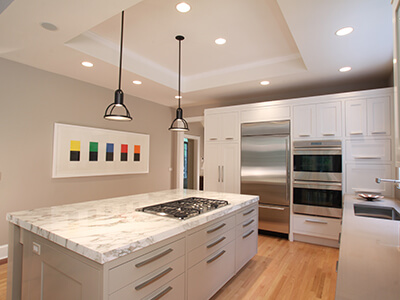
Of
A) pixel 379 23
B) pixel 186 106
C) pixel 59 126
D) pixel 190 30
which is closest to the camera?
pixel 379 23

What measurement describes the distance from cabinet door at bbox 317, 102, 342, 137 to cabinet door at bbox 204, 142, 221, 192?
179 cm

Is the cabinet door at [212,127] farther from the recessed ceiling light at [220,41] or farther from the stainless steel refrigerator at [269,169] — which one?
the recessed ceiling light at [220,41]

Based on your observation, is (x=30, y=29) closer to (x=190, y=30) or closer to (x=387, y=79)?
(x=190, y=30)

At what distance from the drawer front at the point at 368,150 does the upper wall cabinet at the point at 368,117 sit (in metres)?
0.12

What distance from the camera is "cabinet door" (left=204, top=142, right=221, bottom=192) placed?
4484 millimetres

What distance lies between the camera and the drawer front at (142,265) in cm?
119

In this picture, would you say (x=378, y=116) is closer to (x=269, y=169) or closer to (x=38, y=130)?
(x=269, y=169)

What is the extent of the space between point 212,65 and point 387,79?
8.94ft

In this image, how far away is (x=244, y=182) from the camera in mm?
4156

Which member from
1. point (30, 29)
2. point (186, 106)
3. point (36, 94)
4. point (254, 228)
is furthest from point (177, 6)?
point (186, 106)

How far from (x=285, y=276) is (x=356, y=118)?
2.38 meters

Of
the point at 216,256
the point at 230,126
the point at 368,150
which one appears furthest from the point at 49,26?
the point at 368,150

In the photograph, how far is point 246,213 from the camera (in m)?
2.63

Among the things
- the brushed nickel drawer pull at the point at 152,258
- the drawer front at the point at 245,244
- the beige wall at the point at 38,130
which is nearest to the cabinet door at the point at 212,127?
the beige wall at the point at 38,130
